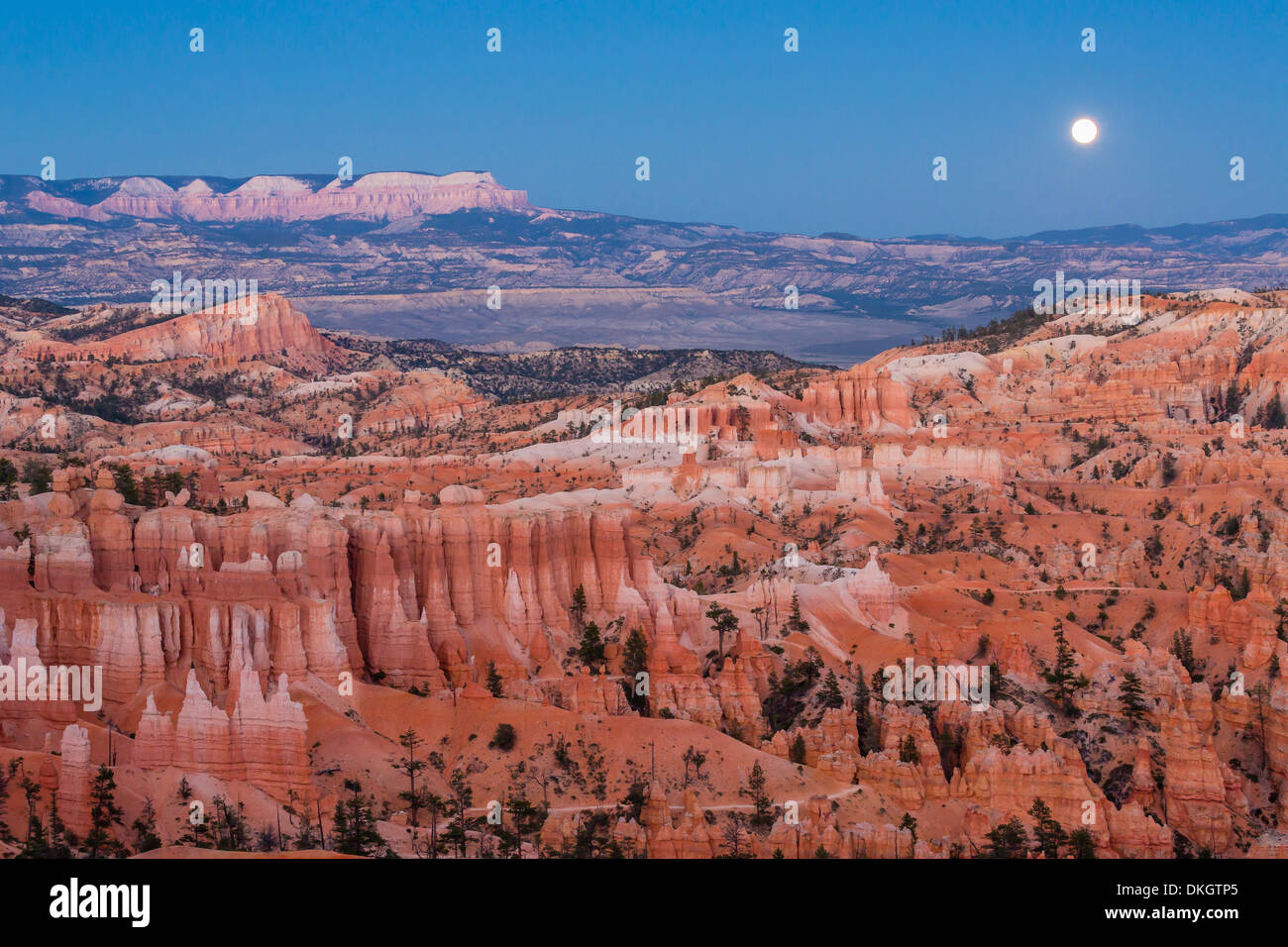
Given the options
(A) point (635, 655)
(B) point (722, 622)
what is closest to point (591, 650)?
(A) point (635, 655)

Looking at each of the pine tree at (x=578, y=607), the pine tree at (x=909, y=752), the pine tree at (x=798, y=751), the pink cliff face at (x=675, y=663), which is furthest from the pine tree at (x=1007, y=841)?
the pine tree at (x=578, y=607)

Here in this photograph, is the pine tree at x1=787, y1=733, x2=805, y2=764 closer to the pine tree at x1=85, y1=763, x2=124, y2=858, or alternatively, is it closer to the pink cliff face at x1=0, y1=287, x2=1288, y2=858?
the pink cliff face at x1=0, y1=287, x2=1288, y2=858

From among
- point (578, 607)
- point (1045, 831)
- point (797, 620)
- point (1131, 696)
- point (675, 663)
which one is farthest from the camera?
point (797, 620)

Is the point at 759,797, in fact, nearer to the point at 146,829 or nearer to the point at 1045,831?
the point at 1045,831

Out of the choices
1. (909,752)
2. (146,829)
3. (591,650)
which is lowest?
(909,752)

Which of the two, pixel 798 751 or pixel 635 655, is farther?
pixel 635 655

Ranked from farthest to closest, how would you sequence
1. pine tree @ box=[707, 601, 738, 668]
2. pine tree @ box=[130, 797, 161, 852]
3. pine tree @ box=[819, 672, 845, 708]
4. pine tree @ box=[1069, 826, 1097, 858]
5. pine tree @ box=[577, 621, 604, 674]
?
pine tree @ box=[707, 601, 738, 668] < pine tree @ box=[577, 621, 604, 674] < pine tree @ box=[819, 672, 845, 708] < pine tree @ box=[1069, 826, 1097, 858] < pine tree @ box=[130, 797, 161, 852]

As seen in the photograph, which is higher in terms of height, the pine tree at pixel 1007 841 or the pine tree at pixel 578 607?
the pine tree at pixel 578 607

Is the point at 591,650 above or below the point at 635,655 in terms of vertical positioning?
above

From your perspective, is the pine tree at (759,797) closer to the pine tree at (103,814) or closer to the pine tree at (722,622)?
the pine tree at (722,622)

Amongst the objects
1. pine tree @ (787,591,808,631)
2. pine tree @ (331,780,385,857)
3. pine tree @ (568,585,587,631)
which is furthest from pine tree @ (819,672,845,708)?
pine tree @ (331,780,385,857)
